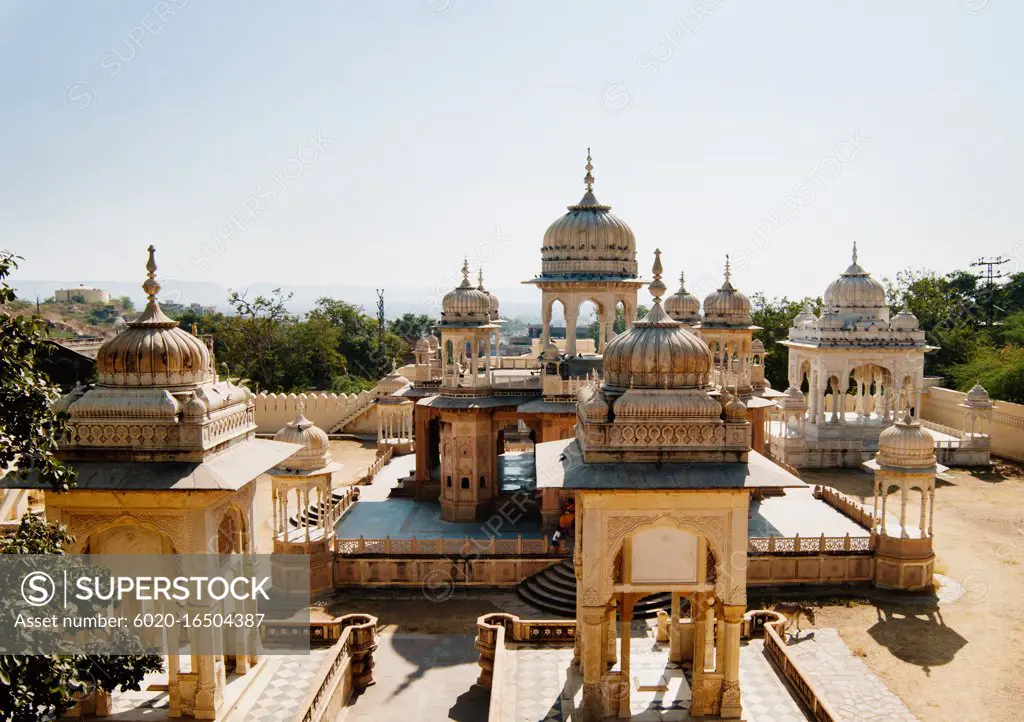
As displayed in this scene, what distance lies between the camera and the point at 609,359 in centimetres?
1349

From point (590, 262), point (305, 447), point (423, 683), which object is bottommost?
point (423, 683)

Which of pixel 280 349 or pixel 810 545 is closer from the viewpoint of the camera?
pixel 810 545

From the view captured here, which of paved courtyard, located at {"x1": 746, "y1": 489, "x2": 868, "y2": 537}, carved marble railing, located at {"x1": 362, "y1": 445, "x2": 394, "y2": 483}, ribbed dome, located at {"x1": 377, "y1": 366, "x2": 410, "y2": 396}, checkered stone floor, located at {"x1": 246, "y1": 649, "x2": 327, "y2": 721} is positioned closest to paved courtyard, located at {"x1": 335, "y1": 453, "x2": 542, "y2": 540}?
carved marble railing, located at {"x1": 362, "y1": 445, "x2": 394, "y2": 483}

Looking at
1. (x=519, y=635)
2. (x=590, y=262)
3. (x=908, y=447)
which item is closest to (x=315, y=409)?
(x=590, y=262)

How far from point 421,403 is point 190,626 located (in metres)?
13.7

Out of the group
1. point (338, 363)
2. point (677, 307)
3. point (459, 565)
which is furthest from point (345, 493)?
point (338, 363)

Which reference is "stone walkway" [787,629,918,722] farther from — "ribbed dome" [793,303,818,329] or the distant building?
the distant building

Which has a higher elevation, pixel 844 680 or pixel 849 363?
pixel 849 363

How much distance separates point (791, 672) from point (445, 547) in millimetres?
10071

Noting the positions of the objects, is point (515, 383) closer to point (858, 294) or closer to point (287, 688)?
point (287, 688)

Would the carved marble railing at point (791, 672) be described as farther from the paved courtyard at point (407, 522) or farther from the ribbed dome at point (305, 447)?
the ribbed dome at point (305, 447)

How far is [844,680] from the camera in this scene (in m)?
16.0

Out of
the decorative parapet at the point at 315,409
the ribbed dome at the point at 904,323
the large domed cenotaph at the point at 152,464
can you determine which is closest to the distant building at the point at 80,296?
the decorative parapet at the point at 315,409

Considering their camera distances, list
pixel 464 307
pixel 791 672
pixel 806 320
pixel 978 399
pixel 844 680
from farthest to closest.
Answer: pixel 806 320 < pixel 978 399 < pixel 464 307 < pixel 844 680 < pixel 791 672
